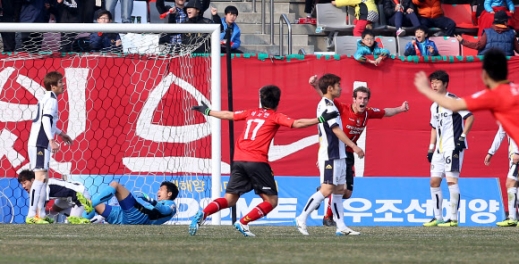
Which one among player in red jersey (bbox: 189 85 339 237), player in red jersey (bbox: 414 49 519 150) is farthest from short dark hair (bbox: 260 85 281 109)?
player in red jersey (bbox: 414 49 519 150)

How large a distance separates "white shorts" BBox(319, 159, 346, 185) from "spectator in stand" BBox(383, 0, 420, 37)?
29.3ft

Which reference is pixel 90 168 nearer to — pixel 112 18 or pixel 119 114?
pixel 119 114

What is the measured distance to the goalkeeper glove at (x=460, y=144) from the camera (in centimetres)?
1395

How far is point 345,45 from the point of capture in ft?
61.8

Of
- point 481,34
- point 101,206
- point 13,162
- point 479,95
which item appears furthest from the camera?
point 481,34

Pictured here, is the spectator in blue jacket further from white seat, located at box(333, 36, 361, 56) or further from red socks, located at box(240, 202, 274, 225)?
red socks, located at box(240, 202, 274, 225)

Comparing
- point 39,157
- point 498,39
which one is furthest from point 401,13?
point 39,157

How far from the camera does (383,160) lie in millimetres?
16781

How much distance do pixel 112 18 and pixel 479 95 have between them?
1163 centimetres

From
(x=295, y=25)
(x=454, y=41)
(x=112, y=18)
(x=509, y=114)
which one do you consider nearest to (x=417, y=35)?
(x=454, y=41)

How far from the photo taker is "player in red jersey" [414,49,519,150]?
7.80 metres

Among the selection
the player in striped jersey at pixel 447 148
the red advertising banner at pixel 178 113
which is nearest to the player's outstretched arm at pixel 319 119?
the player in striped jersey at pixel 447 148

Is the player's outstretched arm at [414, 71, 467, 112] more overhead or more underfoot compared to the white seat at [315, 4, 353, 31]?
more underfoot

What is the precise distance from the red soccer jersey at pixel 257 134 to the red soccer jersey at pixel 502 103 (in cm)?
340
